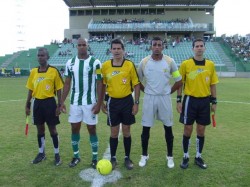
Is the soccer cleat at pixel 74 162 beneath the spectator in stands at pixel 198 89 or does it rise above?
beneath

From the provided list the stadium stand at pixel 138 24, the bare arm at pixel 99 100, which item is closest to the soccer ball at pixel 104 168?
the bare arm at pixel 99 100

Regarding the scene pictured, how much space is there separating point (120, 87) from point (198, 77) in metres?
1.42

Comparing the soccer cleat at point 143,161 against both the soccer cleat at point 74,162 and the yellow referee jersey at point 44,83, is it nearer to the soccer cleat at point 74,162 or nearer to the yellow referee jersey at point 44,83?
the soccer cleat at point 74,162

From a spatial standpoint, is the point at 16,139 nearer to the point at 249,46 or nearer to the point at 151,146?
the point at 151,146

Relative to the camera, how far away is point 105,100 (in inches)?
217

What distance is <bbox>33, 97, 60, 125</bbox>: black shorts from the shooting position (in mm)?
5566

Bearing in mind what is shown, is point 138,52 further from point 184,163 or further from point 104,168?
point 104,168

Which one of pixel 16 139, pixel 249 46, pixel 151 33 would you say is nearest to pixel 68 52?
pixel 151 33

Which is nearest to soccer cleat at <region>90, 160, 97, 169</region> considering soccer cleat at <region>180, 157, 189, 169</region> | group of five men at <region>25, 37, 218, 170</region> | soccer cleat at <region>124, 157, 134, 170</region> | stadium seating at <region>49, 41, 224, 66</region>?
group of five men at <region>25, 37, 218, 170</region>

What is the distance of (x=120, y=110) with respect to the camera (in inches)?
210

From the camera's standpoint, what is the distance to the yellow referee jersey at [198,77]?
5.32 metres

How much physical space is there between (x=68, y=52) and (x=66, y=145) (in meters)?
41.6

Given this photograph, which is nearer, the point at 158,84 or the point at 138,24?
the point at 158,84

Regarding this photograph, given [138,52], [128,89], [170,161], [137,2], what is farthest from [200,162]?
[137,2]
